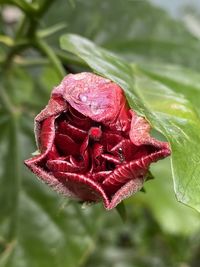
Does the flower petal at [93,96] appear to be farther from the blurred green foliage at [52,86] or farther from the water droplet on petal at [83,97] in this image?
the blurred green foliage at [52,86]

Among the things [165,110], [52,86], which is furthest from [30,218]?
[165,110]

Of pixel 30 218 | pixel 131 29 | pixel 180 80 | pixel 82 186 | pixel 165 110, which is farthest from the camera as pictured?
pixel 131 29

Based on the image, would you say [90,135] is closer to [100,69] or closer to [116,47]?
[100,69]

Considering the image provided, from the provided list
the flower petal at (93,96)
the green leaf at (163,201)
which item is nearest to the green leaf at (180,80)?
the flower petal at (93,96)

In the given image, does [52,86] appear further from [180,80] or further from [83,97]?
[83,97]

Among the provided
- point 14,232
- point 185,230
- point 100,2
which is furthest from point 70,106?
point 185,230
